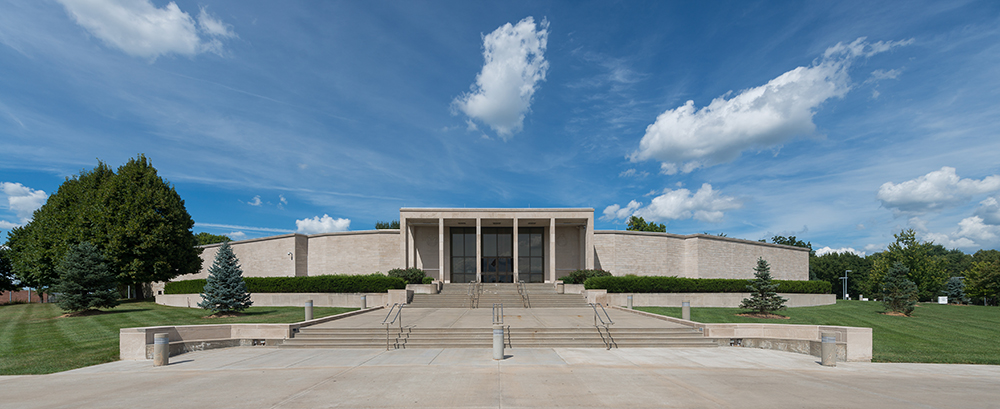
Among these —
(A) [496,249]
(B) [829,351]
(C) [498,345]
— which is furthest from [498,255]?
(B) [829,351]

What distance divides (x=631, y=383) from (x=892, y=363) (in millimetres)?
7994

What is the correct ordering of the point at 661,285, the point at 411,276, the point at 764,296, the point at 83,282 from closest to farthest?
the point at 83,282 < the point at 764,296 < the point at 661,285 < the point at 411,276

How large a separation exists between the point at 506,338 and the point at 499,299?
40.1ft

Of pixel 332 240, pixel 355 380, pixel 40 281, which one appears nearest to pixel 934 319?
pixel 355 380

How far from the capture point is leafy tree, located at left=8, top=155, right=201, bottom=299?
26.6 meters

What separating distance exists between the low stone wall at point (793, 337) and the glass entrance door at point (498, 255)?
23139 millimetres

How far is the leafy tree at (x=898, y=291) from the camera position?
861 inches

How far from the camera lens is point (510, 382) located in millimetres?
8844

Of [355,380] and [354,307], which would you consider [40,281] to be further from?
[355,380]

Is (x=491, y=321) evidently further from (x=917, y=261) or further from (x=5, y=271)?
(x=5, y=271)

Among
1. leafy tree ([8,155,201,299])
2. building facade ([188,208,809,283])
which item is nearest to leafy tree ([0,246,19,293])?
leafy tree ([8,155,201,299])

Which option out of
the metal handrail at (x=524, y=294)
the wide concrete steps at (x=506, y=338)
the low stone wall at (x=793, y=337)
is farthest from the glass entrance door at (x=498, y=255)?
the low stone wall at (x=793, y=337)

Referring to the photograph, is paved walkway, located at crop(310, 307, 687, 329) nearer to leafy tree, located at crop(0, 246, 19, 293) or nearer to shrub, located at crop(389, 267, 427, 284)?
shrub, located at crop(389, 267, 427, 284)

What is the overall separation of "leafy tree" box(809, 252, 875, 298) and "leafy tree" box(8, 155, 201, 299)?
81.2 metres
